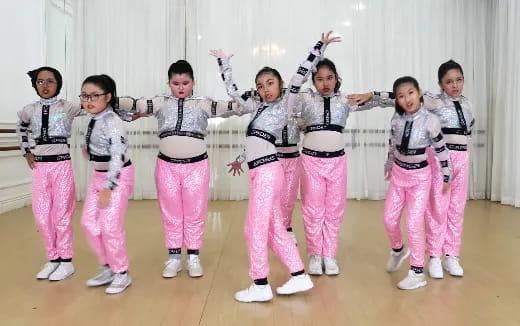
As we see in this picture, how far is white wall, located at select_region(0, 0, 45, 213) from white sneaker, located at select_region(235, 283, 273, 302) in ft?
12.1

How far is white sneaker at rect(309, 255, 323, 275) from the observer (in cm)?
291

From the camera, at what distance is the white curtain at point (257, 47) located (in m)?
5.82

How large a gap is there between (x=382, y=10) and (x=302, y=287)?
4523 mm

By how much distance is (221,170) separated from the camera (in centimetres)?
595

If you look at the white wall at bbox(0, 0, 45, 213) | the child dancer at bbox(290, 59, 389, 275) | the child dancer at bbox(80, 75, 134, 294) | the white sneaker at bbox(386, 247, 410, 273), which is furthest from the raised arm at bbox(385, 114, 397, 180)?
the white wall at bbox(0, 0, 45, 213)

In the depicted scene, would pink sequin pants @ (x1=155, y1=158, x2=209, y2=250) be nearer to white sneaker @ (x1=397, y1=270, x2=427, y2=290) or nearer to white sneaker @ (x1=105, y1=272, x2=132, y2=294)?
white sneaker @ (x1=105, y1=272, x2=132, y2=294)

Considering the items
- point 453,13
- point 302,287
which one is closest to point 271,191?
point 302,287

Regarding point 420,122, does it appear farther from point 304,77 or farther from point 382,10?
point 382,10

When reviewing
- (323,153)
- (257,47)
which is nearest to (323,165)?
(323,153)

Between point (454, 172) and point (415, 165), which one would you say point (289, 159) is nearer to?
point (415, 165)

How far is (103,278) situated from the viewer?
2.70m

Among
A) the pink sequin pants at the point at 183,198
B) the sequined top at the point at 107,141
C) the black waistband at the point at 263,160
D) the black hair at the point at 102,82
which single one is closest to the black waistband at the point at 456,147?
the black waistband at the point at 263,160

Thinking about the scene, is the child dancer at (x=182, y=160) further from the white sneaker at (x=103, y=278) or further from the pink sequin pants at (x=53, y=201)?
the pink sequin pants at (x=53, y=201)

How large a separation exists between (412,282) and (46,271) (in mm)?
2212
